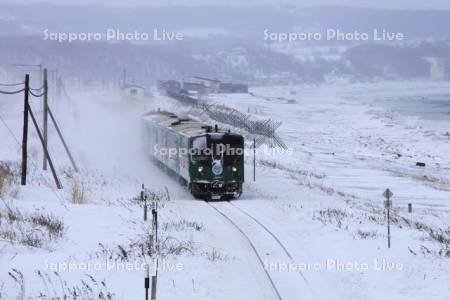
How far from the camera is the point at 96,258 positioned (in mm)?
13562

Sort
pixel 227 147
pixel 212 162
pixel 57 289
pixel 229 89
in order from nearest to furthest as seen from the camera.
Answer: pixel 57 289 < pixel 212 162 < pixel 227 147 < pixel 229 89

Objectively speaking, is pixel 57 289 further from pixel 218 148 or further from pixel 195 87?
pixel 195 87

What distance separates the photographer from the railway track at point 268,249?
42.3ft

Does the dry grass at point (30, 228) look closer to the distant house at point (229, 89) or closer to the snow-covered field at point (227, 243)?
the snow-covered field at point (227, 243)

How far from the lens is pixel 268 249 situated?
16438 mm

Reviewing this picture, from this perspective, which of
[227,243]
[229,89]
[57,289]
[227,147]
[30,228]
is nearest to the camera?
[57,289]

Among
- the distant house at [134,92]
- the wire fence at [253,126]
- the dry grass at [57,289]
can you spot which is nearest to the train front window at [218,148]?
the dry grass at [57,289]

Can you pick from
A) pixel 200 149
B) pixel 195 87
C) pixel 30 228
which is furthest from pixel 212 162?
pixel 195 87

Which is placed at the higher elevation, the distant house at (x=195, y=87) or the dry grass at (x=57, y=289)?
the distant house at (x=195, y=87)

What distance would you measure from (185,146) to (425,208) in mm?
11829

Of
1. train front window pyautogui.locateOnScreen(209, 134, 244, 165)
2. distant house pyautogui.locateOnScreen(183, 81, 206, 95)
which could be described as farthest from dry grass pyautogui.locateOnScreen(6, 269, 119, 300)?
distant house pyautogui.locateOnScreen(183, 81, 206, 95)

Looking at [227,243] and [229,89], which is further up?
[229,89]

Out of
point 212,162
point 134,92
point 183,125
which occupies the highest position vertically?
point 134,92

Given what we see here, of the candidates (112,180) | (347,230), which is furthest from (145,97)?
(347,230)
